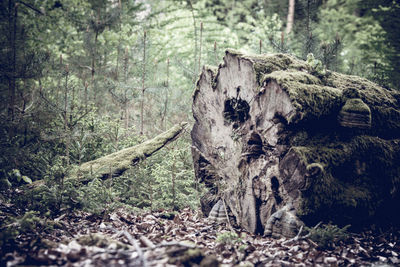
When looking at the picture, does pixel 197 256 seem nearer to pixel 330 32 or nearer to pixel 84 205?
pixel 84 205

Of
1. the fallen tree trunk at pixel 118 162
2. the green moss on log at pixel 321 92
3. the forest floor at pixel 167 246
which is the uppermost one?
the green moss on log at pixel 321 92

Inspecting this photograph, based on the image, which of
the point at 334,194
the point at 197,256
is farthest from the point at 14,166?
the point at 334,194

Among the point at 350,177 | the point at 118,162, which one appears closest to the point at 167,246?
the point at 350,177

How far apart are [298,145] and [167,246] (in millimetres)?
2270

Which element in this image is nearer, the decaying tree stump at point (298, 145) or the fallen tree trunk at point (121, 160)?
the decaying tree stump at point (298, 145)

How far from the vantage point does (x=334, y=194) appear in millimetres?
3963

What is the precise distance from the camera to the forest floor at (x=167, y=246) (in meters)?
2.73

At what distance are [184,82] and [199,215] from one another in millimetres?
9636

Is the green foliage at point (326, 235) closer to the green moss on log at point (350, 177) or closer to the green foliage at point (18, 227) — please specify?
the green moss on log at point (350, 177)

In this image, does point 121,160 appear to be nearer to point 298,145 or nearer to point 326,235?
point 298,145

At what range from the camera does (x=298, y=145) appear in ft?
13.5

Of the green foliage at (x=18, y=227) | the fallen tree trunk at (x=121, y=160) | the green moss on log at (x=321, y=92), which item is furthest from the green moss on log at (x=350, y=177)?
the green foliage at (x=18, y=227)

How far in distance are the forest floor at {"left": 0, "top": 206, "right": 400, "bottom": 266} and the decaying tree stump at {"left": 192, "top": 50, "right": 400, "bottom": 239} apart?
362 mm

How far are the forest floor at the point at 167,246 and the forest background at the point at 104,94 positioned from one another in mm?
433
